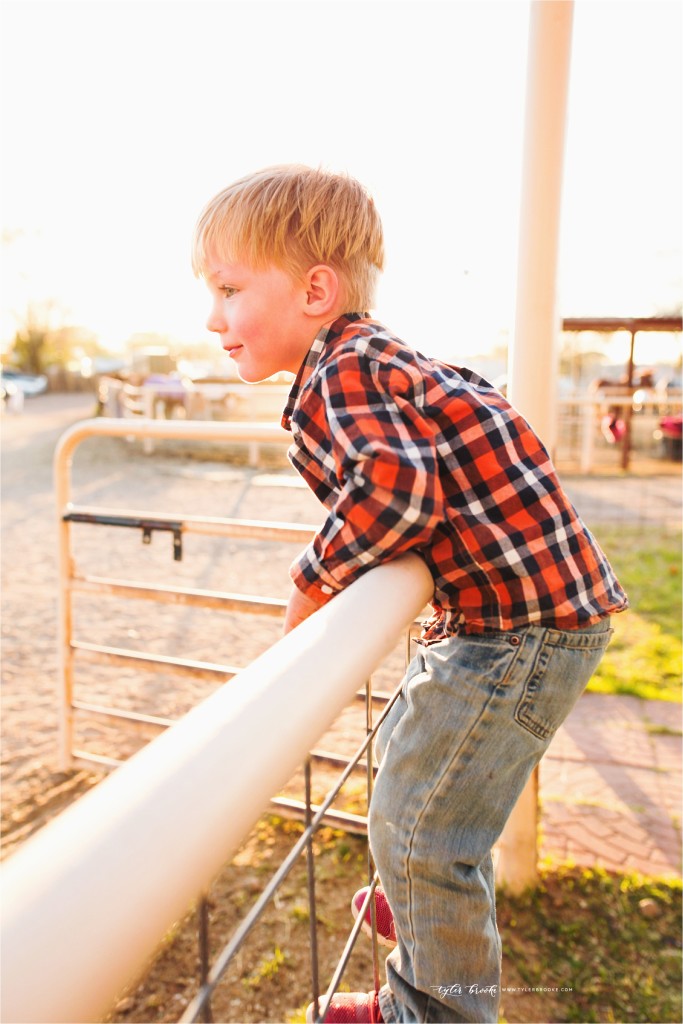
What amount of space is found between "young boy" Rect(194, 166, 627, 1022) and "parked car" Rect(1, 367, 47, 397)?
31749mm

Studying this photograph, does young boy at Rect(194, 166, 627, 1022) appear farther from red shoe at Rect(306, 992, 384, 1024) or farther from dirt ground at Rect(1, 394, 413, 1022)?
dirt ground at Rect(1, 394, 413, 1022)

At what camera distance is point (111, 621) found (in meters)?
5.00

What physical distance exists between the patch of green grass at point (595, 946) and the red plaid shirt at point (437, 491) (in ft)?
4.35

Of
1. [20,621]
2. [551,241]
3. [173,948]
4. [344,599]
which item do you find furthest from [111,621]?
[344,599]

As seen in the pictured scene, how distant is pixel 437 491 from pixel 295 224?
607mm

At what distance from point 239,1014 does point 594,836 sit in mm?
1335

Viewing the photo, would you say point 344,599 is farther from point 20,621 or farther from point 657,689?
point 20,621

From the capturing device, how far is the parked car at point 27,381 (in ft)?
99.9

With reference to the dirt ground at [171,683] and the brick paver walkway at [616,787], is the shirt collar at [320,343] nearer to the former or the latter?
the dirt ground at [171,683]

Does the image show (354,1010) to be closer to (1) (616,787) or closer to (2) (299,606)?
(2) (299,606)

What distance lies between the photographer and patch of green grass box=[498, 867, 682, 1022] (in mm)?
1966

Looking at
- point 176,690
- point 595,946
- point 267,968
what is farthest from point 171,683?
point 595,946

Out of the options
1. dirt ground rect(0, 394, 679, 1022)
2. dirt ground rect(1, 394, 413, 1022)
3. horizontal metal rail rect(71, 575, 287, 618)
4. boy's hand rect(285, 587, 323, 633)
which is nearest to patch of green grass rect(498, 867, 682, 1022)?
dirt ground rect(0, 394, 679, 1022)

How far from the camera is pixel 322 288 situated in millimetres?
1354
